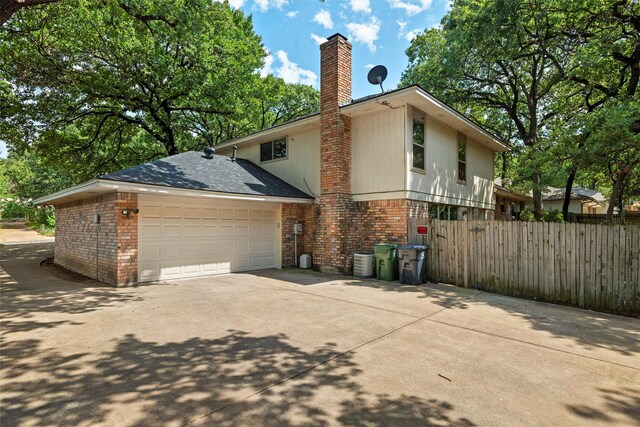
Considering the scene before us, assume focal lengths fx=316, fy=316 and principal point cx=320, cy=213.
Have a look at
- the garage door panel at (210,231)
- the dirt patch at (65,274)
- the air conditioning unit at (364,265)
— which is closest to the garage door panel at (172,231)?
the garage door panel at (210,231)

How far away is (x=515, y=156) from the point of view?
2045 cm

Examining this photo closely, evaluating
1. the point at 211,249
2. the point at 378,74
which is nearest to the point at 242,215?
the point at 211,249

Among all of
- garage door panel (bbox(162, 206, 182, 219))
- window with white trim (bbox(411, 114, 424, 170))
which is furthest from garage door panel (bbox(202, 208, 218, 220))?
window with white trim (bbox(411, 114, 424, 170))

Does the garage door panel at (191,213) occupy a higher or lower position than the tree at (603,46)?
lower

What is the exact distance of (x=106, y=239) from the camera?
8227 mm

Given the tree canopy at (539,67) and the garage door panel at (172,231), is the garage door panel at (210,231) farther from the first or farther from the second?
the tree canopy at (539,67)

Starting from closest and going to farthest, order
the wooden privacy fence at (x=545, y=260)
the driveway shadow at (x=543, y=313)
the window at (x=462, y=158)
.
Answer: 1. the driveway shadow at (x=543, y=313)
2. the wooden privacy fence at (x=545, y=260)
3. the window at (x=462, y=158)

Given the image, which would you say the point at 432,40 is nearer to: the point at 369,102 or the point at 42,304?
the point at 369,102

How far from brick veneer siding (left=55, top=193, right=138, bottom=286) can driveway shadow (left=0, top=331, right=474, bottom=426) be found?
13.0ft

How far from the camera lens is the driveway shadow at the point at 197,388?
8.30 ft

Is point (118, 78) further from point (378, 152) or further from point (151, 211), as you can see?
point (378, 152)

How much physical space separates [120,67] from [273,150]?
23.1 feet

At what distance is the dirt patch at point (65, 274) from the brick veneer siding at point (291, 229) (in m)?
5.39

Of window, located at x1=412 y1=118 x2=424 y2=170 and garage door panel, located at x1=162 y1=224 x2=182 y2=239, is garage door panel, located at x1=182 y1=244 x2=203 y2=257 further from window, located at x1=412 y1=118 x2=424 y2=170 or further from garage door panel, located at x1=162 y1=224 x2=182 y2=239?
window, located at x1=412 y1=118 x2=424 y2=170
